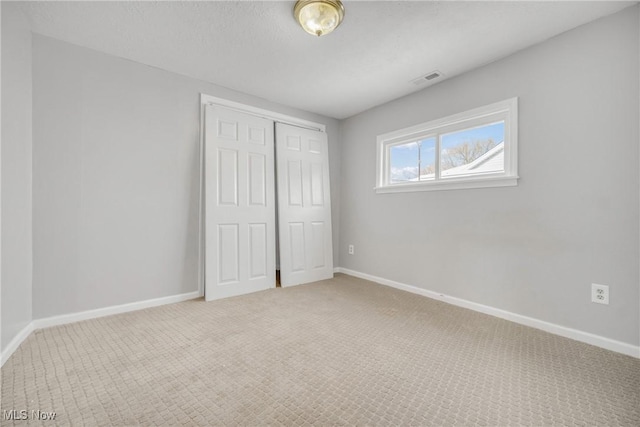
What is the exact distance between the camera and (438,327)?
2.21 m

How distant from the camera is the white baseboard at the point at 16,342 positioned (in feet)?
5.38

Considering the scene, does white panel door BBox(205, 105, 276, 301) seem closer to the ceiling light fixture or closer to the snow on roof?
the ceiling light fixture

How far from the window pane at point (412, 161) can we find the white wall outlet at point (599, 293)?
1.60 meters

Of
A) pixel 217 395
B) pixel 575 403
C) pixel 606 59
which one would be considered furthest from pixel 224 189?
pixel 606 59

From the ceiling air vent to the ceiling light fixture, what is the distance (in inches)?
48.4

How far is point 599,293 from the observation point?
190 centimetres

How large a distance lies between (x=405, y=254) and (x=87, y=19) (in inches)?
138

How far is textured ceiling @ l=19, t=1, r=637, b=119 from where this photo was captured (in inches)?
72.0

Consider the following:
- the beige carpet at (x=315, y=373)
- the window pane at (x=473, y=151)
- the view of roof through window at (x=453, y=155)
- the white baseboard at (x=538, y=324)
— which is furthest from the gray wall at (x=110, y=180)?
the window pane at (x=473, y=151)

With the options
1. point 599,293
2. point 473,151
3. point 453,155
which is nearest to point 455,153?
point 453,155

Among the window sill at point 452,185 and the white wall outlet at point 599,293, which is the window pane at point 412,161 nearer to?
the window sill at point 452,185

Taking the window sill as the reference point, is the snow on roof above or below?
above

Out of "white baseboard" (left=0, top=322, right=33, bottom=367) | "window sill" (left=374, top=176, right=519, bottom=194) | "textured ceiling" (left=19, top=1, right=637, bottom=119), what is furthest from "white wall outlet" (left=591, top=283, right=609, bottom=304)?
"white baseboard" (left=0, top=322, right=33, bottom=367)

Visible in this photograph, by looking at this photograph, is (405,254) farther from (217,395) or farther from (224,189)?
(217,395)
